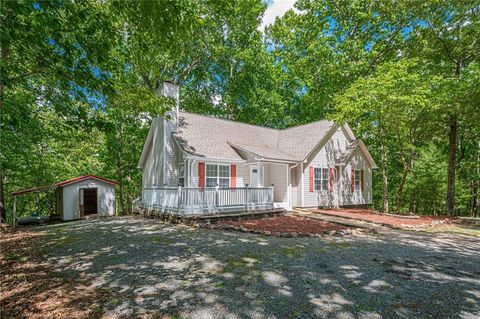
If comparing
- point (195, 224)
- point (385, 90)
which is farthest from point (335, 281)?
point (385, 90)

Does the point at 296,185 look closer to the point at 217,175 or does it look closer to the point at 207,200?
the point at 217,175

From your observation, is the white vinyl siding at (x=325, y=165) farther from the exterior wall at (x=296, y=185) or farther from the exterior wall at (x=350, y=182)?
the exterior wall at (x=350, y=182)

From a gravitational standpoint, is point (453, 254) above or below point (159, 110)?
below

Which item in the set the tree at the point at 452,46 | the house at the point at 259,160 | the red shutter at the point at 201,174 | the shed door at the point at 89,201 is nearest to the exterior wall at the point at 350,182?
the house at the point at 259,160

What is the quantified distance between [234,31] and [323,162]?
1504 centimetres

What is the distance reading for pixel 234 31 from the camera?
22812 millimetres

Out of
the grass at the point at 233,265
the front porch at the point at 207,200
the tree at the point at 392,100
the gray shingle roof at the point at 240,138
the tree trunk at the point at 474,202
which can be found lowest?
the tree trunk at the point at 474,202

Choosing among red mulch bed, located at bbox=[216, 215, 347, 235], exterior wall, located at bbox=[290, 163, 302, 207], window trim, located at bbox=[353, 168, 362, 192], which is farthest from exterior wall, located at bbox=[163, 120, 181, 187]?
window trim, located at bbox=[353, 168, 362, 192]

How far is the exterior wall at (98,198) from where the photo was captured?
14668mm

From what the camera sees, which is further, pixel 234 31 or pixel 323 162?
pixel 234 31

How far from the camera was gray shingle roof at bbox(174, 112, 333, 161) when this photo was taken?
511 inches

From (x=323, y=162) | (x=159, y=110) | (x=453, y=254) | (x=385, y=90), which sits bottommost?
(x=453, y=254)

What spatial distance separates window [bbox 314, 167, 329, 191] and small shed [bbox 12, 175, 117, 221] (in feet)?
44.1

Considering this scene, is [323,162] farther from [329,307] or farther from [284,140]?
[329,307]
